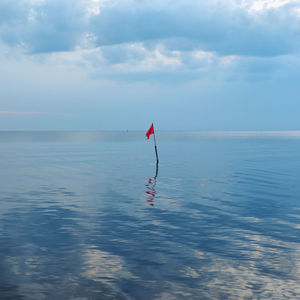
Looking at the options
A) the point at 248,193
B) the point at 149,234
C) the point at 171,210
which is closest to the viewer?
the point at 149,234

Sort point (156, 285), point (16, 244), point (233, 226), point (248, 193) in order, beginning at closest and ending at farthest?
1. point (156, 285)
2. point (16, 244)
3. point (233, 226)
4. point (248, 193)

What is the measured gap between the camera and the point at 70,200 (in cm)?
2978

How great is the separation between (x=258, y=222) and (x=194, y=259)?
27.5ft

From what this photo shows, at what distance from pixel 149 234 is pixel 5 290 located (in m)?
8.63

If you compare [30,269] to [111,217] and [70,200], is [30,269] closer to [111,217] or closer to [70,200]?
[111,217]

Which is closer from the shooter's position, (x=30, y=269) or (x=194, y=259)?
(x=30, y=269)

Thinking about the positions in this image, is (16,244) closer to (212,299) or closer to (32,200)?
(212,299)

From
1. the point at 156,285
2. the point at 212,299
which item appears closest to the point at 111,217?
the point at 156,285

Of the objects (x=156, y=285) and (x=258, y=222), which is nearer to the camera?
(x=156, y=285)

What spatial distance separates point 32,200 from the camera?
2995cm

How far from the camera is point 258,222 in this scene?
72.8ft

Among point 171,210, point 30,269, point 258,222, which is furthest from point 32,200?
point 258,222

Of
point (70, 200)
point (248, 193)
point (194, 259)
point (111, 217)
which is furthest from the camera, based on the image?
point (248, 193)

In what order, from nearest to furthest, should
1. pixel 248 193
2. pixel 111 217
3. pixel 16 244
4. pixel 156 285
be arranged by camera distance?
1. pixel 156 285
2. pixel 16 244
3. pixel 111 217
4. pixel 248 193
